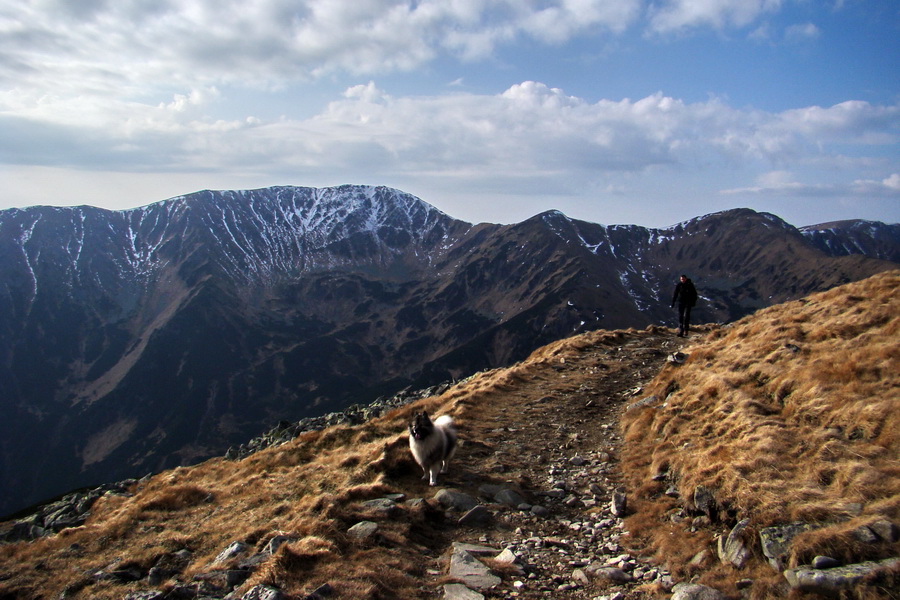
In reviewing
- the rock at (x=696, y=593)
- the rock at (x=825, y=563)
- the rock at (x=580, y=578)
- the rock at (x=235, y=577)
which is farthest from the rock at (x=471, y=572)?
the rock at (x=825, y=563)

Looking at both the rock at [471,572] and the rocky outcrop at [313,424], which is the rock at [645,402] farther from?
the rocky outcrop at [313,424]

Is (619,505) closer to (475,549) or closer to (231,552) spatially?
(475,549)

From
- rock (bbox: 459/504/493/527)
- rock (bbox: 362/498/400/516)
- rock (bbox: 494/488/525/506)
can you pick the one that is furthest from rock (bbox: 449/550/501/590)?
rock (bbox: 494/488/525/506)

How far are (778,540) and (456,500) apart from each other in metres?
7.55

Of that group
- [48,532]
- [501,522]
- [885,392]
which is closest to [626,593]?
[501,522]

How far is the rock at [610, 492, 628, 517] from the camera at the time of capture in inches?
483

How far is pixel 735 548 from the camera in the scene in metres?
9.02

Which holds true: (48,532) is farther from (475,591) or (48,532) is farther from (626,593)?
(626,593)

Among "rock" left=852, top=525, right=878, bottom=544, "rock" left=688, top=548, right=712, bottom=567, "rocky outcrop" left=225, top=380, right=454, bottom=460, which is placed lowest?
"rocky outcrop" left=225, top=380, right=454, bottom=460

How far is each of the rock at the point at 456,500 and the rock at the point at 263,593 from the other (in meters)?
5.60

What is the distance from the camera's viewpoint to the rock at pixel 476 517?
12495 millimetres

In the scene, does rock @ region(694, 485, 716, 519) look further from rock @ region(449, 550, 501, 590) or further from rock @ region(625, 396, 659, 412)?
rock @ region(625, 396, 659, 412)

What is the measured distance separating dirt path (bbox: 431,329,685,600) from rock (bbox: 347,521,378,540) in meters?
1.88

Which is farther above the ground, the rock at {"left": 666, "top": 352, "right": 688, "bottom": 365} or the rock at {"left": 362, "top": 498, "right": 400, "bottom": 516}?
the rock at {"left": 666, "top": 352, "right": 688, "bottom": 365}
